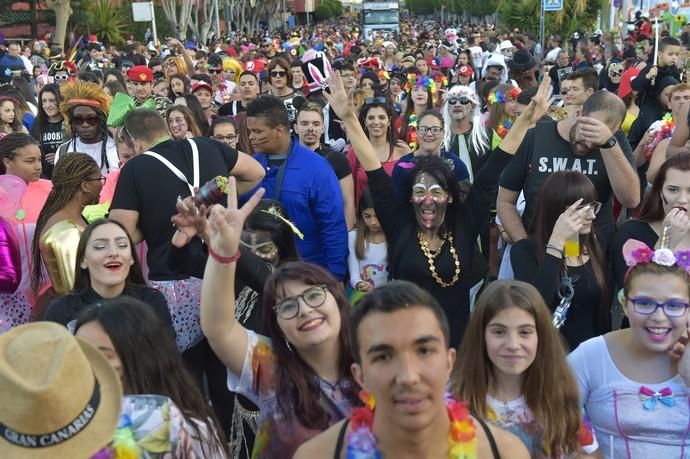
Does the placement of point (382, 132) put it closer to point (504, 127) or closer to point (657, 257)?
point (504, 127)

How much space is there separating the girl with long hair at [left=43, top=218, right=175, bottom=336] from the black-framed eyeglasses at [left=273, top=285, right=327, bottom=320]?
34.2 inches

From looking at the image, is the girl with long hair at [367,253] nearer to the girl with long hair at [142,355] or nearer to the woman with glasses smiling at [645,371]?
the woman with glasses smiling at [645,371]

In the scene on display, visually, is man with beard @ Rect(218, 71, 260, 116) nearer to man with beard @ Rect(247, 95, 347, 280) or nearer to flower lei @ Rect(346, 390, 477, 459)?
man with beard @ Rect(247, 95, 347, 280)

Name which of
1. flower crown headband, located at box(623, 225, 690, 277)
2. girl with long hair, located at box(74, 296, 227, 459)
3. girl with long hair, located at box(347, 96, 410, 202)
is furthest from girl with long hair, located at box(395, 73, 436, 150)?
girl with long hair, located at box(74, 296, 227, 459)

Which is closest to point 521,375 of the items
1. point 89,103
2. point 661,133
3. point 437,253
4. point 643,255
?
point 643,255

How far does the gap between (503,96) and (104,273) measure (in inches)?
210

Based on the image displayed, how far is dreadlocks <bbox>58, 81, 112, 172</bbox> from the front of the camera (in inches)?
271

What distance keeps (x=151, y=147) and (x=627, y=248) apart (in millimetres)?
2723

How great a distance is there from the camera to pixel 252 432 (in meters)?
3.62

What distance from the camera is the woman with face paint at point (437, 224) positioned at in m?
4.62

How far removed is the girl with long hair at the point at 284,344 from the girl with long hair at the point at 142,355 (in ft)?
0.69

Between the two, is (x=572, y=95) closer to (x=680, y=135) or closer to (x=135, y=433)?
(x=680, y=135)

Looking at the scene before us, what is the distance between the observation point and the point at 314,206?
5258 millimetres

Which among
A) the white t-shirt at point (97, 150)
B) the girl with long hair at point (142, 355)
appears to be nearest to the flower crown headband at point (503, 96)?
the white t-shirt at point (97, 150)
